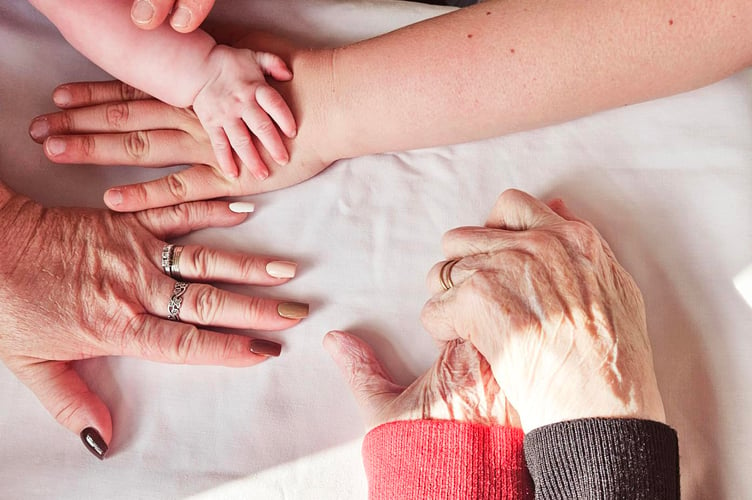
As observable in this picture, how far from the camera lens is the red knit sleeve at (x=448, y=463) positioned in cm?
83

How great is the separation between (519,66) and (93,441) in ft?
3.01

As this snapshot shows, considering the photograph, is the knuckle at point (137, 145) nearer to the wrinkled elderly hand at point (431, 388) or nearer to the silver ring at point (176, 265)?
the silver ring at point (176, 265)

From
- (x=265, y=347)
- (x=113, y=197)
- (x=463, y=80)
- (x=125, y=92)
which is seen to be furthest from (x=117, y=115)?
(x=463, y=80)

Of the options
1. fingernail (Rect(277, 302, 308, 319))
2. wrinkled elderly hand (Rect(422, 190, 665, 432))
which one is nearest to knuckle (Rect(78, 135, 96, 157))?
fingernail (Rect(277, 302, 308, 319))

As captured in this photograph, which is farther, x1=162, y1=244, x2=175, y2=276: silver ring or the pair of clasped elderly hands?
x1=162, y1=244, x2=175, y2=276: silver ring

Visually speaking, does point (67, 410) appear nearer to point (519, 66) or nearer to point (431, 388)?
point (431, 388)

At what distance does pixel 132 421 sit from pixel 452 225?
2.08ft

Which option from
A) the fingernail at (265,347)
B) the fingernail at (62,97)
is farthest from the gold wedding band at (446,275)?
the fingernail at (62,97)

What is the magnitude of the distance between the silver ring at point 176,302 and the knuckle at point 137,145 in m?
0.26

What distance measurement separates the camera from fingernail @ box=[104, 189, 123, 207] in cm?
Answer: 105

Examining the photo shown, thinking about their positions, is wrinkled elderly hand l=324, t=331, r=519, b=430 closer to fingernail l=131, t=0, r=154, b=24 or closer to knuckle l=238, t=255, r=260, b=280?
knuckle l=238, t=255, r=260, b=280

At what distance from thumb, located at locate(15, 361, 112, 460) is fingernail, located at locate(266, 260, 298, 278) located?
349 mm

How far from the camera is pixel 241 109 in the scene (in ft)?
3.43

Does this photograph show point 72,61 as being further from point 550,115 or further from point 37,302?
point 550,115
